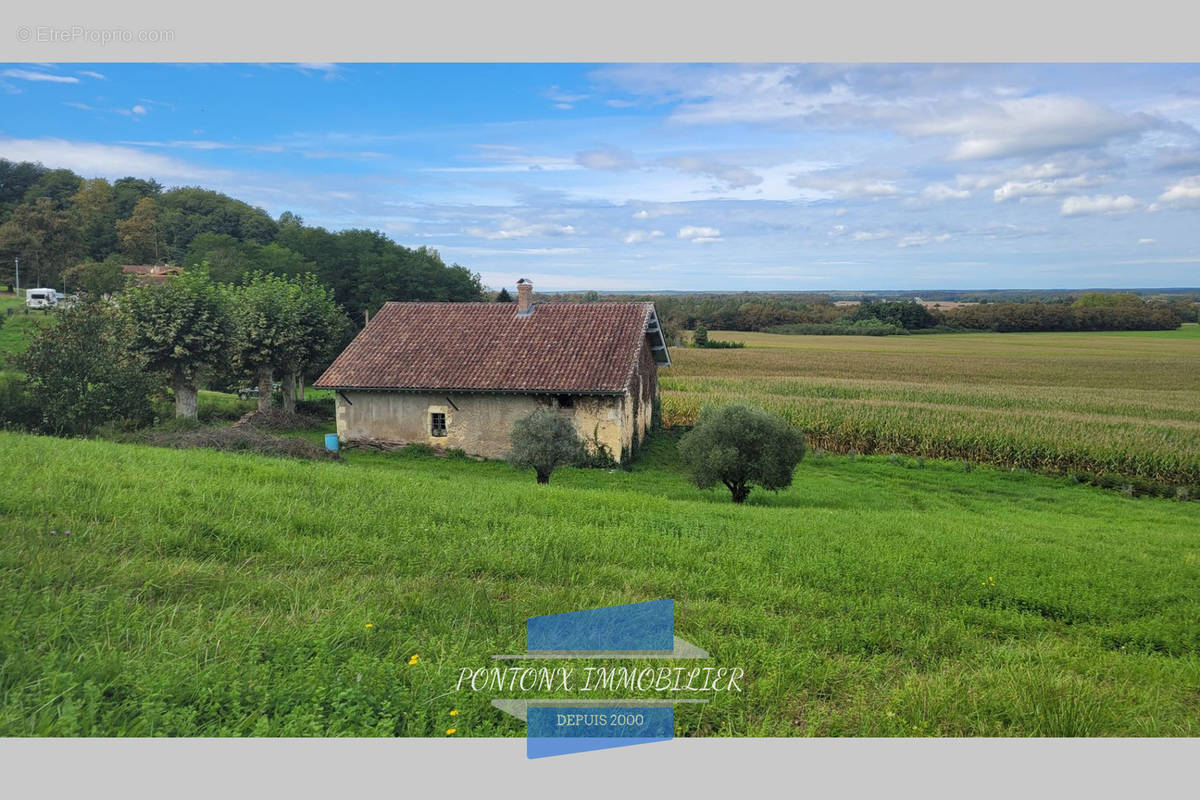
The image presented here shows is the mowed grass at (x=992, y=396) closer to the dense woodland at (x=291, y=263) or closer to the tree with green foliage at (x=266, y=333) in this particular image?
the dense woodland at (x=291, y=263)

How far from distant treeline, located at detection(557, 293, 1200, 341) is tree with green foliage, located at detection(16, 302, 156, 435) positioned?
139 feet

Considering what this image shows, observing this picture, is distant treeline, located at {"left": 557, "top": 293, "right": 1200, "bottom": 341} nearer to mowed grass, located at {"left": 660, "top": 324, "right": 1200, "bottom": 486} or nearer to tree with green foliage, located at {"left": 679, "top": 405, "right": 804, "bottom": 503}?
mowed grass, located at {"left": 660, "top": 324, "right": 1200, "bottom": 486}

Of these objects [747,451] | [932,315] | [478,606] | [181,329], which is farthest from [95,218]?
[932,315]

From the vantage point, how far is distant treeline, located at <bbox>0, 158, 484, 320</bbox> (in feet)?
178

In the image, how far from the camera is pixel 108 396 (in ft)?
62.3

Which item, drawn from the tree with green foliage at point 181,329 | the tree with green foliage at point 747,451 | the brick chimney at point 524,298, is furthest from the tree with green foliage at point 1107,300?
the tree with green foliage at point 181,329

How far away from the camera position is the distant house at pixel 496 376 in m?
21.3

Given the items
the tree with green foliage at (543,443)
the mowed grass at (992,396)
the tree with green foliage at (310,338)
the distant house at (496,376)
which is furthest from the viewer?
the tree with green foliage at (310,338)

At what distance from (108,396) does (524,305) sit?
12.8 metres

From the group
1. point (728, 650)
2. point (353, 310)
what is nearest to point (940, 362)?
point (353, 310)

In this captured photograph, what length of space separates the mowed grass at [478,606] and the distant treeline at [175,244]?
34.3 metres

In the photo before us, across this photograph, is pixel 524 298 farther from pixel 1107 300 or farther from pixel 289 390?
pixel 1107 300

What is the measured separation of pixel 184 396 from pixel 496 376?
44.0 ft

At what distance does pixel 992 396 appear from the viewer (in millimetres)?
34781
